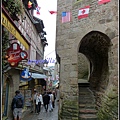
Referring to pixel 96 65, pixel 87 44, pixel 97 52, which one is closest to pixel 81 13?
pixel 87 44

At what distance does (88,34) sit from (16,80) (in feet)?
15.1

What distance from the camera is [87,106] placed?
7391 mm

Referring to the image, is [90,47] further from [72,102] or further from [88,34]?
[72,102]

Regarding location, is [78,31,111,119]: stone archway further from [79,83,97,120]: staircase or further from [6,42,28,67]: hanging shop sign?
[6,42,28,67]: hanging shop sign

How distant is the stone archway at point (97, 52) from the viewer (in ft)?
23.1

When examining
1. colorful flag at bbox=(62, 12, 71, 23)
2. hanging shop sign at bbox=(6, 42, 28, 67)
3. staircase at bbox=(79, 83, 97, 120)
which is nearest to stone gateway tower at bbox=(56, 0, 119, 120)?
staircase at bbox=(79, 83, 97, 120)

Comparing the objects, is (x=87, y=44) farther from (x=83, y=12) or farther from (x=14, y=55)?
(x=14, y=55)

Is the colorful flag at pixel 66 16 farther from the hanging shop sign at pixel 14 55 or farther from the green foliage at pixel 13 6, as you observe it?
the hanging shop sign at pixel 14 55

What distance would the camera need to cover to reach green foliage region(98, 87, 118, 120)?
5.61 metres

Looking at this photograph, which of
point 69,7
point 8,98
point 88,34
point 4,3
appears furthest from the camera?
point 8,98

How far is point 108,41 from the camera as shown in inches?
258

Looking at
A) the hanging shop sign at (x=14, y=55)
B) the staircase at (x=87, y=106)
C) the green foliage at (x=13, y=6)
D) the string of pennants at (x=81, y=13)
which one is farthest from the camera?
the staircase at (x=87, y=106)

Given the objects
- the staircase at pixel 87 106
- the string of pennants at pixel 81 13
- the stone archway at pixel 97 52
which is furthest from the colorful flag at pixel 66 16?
the staircase at pixel 87 106

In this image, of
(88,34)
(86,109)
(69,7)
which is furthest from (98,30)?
(86,109)
